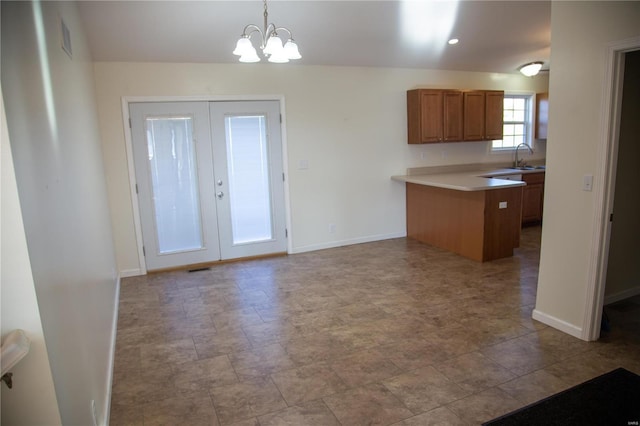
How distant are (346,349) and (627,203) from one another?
2.68 meters

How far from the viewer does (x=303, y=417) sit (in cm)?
225

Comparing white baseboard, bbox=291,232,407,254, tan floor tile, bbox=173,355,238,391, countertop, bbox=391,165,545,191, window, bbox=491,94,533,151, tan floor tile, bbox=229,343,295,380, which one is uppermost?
window, bbox=491,94,533,151

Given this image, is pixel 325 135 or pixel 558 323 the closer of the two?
pixel 558 323

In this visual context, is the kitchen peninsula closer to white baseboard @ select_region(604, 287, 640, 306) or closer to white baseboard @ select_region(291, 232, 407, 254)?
white baseboard @ select_region(291, 232, 407, 254)

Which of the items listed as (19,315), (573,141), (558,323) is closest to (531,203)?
(558,323)

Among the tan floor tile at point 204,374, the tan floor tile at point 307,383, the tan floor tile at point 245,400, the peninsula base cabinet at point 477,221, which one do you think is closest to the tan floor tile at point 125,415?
the tan floor tile at point 204,374

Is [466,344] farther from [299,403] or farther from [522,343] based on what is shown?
[299,403]

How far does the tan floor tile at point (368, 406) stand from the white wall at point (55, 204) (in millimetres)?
1251

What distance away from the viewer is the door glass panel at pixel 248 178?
5039 millimetres

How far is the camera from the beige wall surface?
3.22 metres

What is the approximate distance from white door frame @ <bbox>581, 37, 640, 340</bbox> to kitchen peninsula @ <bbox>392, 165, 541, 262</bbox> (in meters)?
1.80

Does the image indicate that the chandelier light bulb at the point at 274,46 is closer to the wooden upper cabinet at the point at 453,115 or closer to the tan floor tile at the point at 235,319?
the tan floor tile at the point at 235,319

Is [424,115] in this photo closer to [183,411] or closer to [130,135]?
[130,135]

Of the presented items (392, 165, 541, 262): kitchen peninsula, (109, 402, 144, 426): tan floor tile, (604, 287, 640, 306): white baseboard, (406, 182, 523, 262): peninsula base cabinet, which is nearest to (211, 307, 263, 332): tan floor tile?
(109, 402, 144, 426): tan floor tile
